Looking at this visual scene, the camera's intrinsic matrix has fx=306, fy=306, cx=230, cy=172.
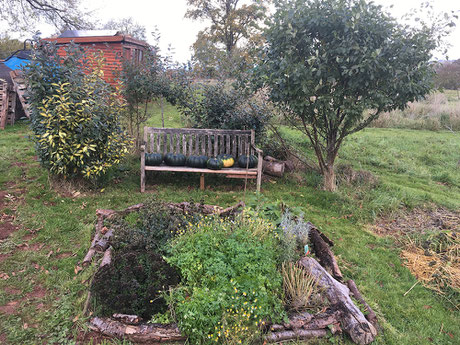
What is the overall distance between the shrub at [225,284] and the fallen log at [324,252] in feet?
2.43

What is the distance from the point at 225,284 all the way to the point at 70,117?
4009 mm

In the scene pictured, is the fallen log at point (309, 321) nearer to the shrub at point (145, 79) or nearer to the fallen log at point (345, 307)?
the fallen log at point (345, 307)

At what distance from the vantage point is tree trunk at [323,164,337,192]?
21.1 feet

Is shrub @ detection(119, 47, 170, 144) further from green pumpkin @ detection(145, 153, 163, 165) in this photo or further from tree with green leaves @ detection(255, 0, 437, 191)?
tree with green leaves @ detection(255, 0, 437, 191)

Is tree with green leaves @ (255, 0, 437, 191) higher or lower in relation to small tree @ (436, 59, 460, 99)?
lower

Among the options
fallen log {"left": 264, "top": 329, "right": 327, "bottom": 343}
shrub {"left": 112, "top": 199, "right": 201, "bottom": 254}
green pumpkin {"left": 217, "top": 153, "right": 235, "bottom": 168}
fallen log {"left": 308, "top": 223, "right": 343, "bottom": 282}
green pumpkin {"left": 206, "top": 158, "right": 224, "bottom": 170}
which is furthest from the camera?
green pumpkin {"left": 217, "top": 153, "right": 235, "bottom": 168}

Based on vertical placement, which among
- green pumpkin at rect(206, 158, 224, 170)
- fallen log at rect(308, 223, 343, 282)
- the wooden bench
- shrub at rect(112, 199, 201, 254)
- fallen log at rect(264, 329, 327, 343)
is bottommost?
fallen log at rect(264, 329, 327, 343)

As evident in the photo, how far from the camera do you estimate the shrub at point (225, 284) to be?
258 centimetres

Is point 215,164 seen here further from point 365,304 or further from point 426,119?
point 426,119

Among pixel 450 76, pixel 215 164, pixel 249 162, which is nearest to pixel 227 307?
pixel 215 164

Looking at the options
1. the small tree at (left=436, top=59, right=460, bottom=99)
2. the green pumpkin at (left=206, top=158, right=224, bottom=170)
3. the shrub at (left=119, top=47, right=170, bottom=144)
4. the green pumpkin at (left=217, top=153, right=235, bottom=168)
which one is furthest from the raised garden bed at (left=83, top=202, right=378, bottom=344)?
the small tree at (left=436, top=59, right=460, bottom=99)

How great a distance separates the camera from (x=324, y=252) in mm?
3881

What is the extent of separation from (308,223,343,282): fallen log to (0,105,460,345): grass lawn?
0.33m

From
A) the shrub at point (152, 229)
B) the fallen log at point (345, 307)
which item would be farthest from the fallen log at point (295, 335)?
the shrub at point (152, 229)
